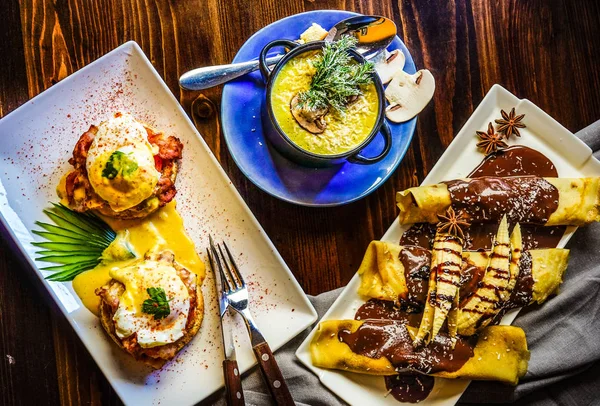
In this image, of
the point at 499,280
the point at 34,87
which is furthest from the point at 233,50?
the point at 499,280

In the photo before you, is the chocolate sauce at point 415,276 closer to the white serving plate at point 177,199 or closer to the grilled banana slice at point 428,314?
the grilled banana slice at point 428,314

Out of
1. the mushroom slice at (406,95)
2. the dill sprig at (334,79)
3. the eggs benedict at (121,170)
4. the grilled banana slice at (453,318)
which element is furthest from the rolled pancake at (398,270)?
the eggs benedict at (121,170)

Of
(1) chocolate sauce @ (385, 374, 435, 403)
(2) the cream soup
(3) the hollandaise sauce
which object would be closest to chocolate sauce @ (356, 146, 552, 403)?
(1) chocolate sauce @ (385, 374, 435, 403)

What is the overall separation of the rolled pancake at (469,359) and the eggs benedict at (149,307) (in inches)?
31.2

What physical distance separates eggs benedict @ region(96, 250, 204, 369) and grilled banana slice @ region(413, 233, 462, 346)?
4.47ft

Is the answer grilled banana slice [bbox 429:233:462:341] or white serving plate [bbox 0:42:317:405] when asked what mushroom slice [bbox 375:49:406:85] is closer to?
grilled banana slice [bbox 429:233:462:341]

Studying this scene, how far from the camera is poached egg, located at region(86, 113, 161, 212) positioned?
3.25 meters

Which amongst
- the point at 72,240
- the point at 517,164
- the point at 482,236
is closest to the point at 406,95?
the point at 517,164

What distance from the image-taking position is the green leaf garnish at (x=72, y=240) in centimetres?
335

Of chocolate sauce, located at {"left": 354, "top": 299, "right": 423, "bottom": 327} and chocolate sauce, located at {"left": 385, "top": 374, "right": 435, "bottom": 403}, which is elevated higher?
chocolate sauce, located at {"left": 354, "top": 299, "right": 423, "bottom": 327}

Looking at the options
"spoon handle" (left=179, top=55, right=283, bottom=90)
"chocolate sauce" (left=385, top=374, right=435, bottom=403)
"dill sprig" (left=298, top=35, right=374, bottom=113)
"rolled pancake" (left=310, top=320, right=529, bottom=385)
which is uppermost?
"spoon handle" (left=179, top=55, right=283, bottom=90)

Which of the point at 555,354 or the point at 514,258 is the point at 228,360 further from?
the point at 555,354

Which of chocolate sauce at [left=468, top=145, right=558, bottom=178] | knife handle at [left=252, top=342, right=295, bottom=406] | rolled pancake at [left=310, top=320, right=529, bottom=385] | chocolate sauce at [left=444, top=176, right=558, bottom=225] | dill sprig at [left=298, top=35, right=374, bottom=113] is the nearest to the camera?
dill sprig at [left=298, top=35, right=374, bottom=113]

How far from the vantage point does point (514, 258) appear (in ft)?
11.5
